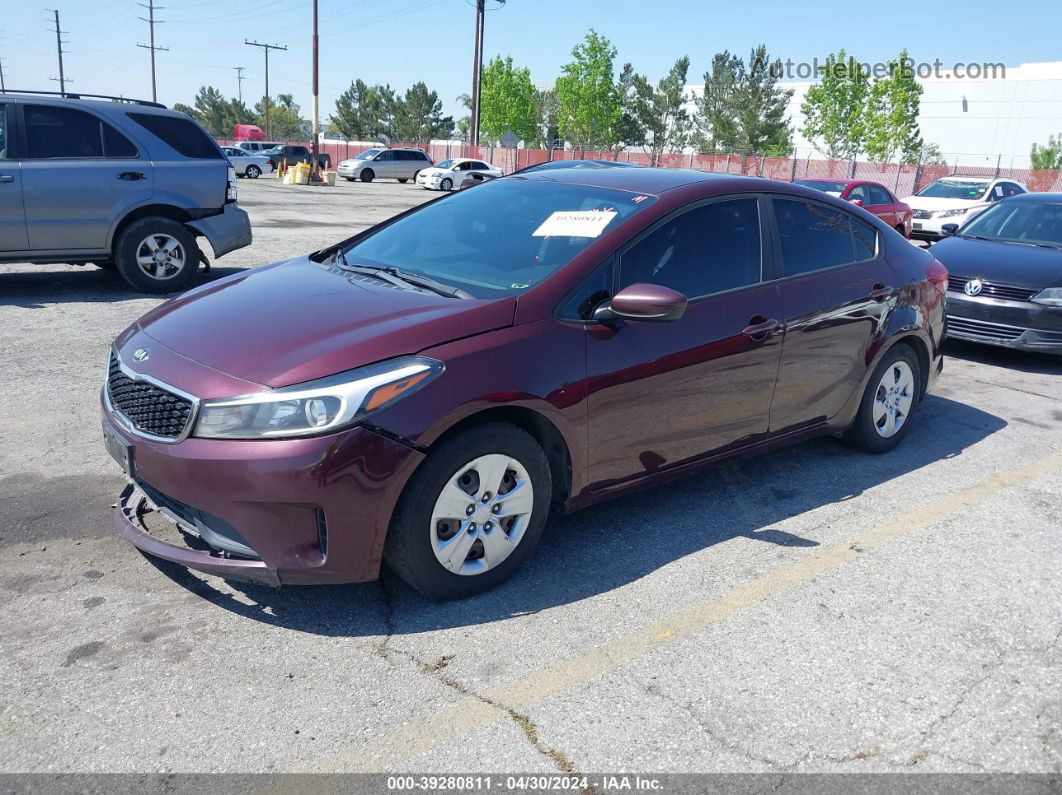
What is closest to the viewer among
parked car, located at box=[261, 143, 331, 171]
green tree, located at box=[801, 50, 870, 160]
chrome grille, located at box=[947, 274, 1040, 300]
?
chrome grille, located at box=[947, 274, 1040, 300]

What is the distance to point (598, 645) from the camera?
3301 mm

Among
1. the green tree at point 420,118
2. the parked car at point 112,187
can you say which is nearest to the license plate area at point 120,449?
the parked car at point 112,187

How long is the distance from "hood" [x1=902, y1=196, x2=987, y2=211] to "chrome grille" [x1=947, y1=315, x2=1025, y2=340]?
547 inches

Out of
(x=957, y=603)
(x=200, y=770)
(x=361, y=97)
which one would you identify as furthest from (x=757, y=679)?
(x=361, y=97)

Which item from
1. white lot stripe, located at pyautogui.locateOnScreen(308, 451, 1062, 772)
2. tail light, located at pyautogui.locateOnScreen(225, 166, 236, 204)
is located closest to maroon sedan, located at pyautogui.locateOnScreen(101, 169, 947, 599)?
white lot stripe, located at pyautogui.locateOnScreen(308, 451, 1062, 772)

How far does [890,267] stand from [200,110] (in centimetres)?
13357

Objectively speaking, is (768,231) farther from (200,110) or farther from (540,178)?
(200,110)

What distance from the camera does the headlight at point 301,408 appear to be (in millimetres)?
3076

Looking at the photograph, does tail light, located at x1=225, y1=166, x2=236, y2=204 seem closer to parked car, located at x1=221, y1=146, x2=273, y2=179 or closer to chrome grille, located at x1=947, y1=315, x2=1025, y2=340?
chrome grille, located at x1=947, y1=315, x2=1025, y2=340

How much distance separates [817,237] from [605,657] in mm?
2859

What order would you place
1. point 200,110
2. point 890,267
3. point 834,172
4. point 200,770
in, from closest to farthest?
point 200,770
point 890,267
point 834,172
point 200,110

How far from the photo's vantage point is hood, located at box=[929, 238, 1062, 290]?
8102mm

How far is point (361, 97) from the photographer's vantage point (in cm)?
10419

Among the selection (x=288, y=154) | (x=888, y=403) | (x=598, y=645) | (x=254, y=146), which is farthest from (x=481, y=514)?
(x=254, y=146)
